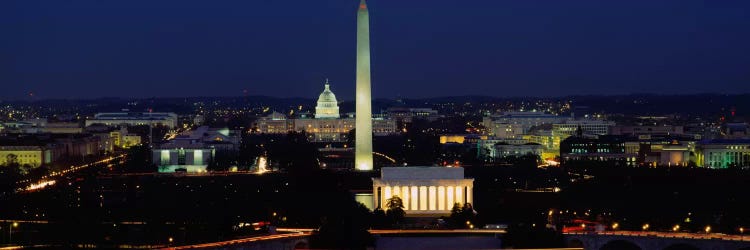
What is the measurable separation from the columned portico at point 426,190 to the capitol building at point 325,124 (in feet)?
237

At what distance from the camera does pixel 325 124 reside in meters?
139

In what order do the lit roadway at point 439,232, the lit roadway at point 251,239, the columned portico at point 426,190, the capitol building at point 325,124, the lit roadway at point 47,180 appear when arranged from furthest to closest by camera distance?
the capitol building at point 325,124 → the lit roadway at point 47,180 → the columned portico at point 426,190 → the lit roadway at point 439,232 → the lit roadway at point 251,239

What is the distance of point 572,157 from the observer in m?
90.4

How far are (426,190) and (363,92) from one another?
15870mm

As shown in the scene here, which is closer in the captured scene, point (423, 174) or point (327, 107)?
point (423, 174)

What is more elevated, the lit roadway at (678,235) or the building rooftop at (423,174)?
the building rooftop at (423,174)

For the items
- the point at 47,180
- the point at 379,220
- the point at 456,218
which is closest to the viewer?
the point at 379,220

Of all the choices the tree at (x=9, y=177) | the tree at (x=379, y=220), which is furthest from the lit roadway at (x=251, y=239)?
the tree at (x=9, y=177)

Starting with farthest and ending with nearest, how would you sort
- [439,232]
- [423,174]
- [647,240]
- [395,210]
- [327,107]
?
[327,107] → [423,174] → [395,210] → [439,232] → [647,240]

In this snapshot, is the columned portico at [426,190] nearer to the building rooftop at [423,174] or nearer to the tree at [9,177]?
the building rooftop at [423,174]

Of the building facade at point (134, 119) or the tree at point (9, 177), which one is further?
the building facade at point (134, 119)

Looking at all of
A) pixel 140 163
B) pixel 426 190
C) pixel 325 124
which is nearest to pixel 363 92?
pixel 140 163

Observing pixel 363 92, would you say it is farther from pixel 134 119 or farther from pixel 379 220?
pixel 134 119

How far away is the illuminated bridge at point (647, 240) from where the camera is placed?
142ft
